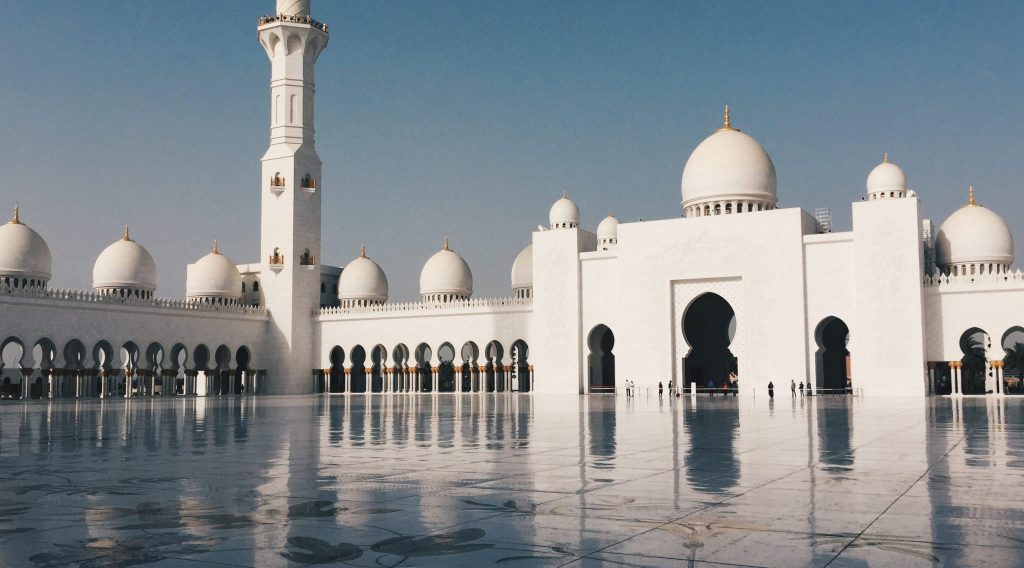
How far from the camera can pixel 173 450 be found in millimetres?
7379

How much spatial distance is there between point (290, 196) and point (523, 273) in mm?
9211

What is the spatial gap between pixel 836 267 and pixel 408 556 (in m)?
24.8

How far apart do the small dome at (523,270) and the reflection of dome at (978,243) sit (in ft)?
49.2

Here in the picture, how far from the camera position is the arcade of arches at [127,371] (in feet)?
89.7

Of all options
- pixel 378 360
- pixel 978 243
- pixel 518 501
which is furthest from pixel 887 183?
pixel 518 501

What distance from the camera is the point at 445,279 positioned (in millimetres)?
36656

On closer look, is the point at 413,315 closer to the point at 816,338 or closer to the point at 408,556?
the point at 816,338

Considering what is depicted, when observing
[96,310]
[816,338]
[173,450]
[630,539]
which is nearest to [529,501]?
[630,539]

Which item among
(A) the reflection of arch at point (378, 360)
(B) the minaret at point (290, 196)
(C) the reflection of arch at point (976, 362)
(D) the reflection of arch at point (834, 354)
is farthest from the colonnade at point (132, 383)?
(C) the reflection of arch at point (976, 362)

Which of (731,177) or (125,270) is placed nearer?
(731,177)

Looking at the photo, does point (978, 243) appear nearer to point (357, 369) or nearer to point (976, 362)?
point (976, 362)

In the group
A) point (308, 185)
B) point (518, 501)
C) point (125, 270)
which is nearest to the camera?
point (518, 501)

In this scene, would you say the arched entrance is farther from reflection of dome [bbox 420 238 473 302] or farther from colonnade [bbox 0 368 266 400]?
colonnade [bbox 0 368 266 400]

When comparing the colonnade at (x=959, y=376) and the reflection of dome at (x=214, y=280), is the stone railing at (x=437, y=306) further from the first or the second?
the colonnade at (x=959, y=376)
